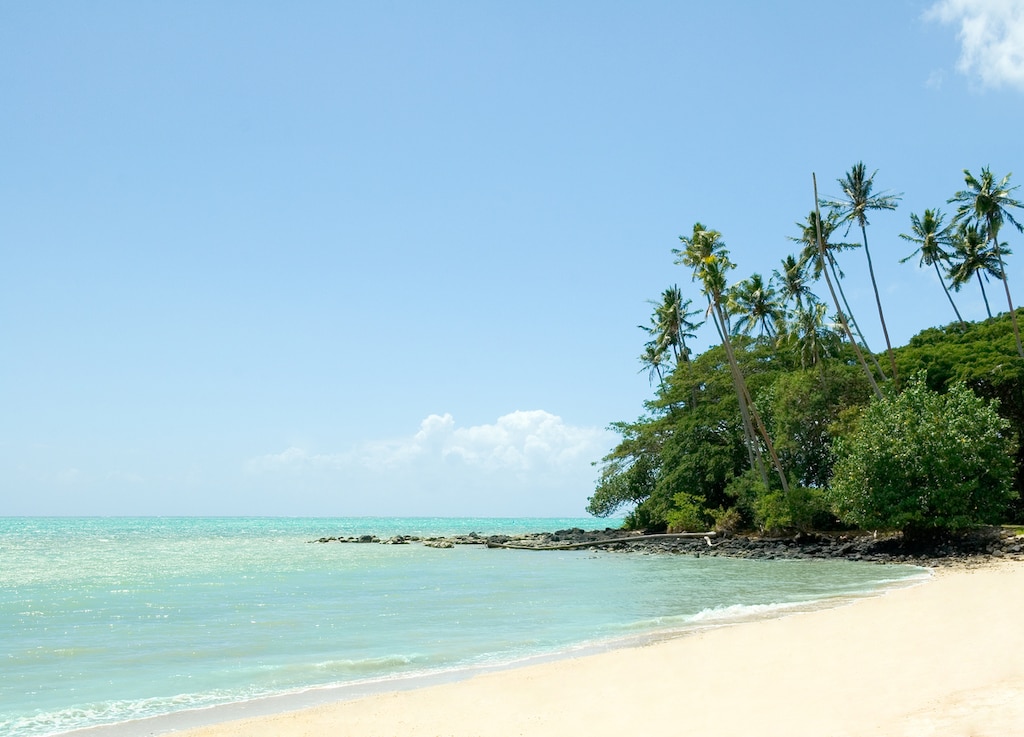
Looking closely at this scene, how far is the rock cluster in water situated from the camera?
29578 millimetres

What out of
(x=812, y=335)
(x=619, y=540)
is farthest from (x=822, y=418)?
(x=619, y=540)

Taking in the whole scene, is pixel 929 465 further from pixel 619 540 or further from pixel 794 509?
pixel 619 540

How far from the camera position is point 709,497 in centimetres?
4738

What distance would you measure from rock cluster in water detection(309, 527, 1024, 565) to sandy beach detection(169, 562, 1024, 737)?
17.2 metres

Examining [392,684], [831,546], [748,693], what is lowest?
[831,546]

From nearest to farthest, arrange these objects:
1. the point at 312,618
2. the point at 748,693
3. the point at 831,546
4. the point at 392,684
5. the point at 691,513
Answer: the point at 748,693
the point at 392,684
the point at 312,618
the point at 831,546
the point at 691,513

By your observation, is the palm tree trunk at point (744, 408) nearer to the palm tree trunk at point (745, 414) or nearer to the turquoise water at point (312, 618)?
the palm tree trunk at point (745, 414)

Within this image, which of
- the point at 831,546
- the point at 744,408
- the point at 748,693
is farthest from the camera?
the point at 744,408

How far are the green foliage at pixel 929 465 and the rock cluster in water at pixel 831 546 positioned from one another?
0.83 meters

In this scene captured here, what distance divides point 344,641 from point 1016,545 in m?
25.3

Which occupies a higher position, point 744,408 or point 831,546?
point 744,408

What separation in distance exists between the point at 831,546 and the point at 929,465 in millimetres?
7708

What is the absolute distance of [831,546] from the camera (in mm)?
36281

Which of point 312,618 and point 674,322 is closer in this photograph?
point 312,618
